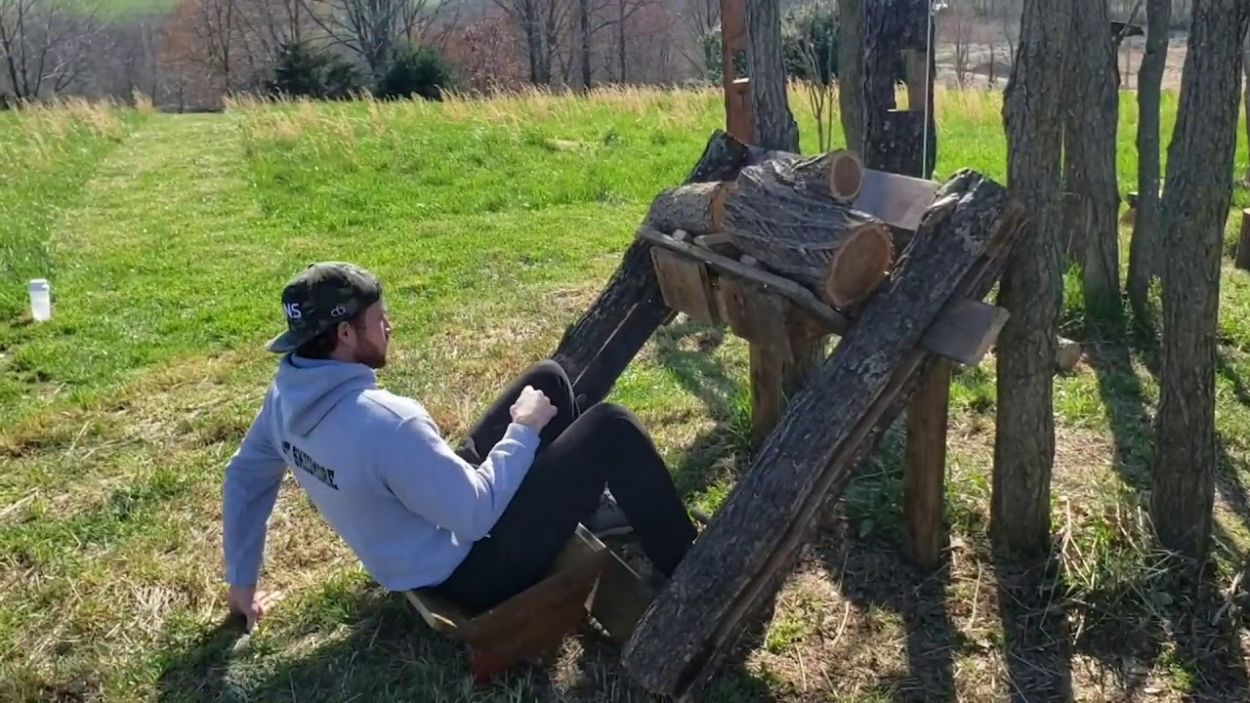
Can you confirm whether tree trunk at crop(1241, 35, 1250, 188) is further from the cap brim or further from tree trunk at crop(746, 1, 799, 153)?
the cap brim

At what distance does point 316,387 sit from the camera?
2.77 metres

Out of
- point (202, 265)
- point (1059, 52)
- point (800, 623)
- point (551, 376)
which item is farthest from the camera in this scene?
point (202, 265)

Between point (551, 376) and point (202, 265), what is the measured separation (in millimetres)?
5681

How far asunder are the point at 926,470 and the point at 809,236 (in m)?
0.87

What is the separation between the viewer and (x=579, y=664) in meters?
3.18

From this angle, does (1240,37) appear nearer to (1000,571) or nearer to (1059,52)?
(1059,52)

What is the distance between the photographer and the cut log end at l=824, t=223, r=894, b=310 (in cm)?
305

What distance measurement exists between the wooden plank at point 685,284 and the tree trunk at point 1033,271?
0.98 metres

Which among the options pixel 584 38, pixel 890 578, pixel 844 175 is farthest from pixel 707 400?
pixel 584 38

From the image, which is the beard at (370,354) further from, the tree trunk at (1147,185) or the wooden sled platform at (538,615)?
the tree trunk at (1147,185)

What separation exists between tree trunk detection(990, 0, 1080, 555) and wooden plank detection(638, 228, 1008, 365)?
0.32 metres

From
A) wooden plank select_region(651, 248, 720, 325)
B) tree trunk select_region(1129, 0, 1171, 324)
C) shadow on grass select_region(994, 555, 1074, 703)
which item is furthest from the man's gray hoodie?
tree trunk select_region(1129, 0, 1171, 324)

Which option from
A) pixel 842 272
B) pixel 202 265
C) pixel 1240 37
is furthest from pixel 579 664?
pixel 202 265

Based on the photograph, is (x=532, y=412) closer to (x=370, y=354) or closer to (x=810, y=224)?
(x=370, y=354)
